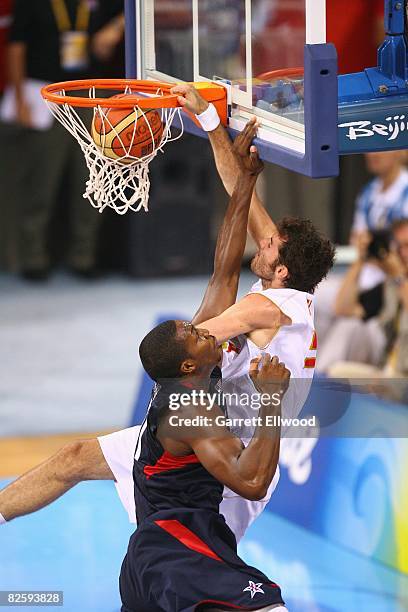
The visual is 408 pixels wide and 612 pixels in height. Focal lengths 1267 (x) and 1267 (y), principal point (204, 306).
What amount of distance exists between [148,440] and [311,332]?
831mm

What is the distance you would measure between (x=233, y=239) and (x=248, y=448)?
105cm

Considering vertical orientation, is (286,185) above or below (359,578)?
above

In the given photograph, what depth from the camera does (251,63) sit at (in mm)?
5766

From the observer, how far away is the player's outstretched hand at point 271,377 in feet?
16.5

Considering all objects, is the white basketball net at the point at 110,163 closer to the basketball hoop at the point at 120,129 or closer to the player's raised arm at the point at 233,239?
the basketball hoop at the point at 120,129

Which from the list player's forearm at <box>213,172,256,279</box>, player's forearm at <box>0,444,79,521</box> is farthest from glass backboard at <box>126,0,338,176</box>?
player's forearm at <box>0,444,79,521</box>

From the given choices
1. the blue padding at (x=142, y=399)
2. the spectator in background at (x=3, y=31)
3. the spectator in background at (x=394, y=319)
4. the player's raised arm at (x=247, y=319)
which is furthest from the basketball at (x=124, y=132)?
the spectator in background at (x=3, y=31)

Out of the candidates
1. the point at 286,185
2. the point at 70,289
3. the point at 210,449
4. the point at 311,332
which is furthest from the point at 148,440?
the point at 286,185

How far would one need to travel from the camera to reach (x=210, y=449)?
197 inches

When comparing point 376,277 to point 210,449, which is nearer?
point 210,449

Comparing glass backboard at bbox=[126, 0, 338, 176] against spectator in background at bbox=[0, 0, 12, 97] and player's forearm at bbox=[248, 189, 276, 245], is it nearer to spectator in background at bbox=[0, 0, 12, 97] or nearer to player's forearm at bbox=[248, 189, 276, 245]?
player's forearm at bbox=[248, 189, 276, 245]

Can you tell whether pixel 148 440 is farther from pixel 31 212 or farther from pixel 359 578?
pixel 31 212

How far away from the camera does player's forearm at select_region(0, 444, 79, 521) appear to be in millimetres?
5789

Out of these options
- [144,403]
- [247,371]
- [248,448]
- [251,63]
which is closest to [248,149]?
[251,63]
